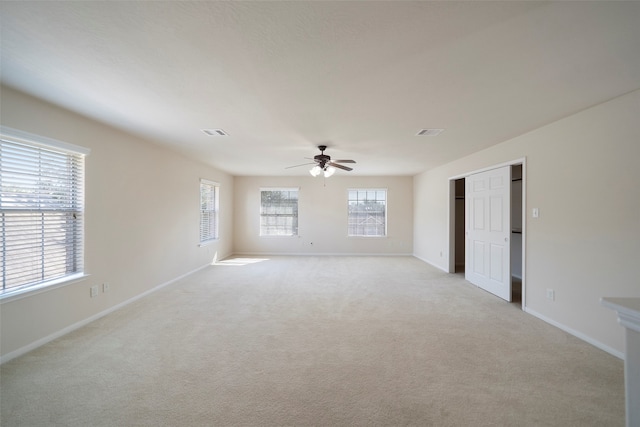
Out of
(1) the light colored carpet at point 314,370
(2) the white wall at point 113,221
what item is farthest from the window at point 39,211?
(1) the light colored carpet at point 314,370

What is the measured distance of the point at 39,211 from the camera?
274 cm

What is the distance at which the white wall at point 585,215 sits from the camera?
99.2 inches

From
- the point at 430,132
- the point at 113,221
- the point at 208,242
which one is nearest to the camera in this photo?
the point at 113,221

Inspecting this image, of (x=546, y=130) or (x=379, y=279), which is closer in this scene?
(x=546, y=130)

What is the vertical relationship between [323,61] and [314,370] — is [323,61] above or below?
above

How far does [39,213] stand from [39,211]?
26 mm

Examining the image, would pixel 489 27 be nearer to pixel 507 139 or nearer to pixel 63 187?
pixel 507 139

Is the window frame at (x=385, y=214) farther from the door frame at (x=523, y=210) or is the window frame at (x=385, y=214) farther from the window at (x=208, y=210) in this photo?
the window at (x=208, y=210)

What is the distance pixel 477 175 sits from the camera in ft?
16.2

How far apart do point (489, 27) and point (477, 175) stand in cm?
382

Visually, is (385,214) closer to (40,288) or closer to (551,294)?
(551,294)

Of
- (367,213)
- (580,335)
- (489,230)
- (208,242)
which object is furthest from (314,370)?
(367,213)

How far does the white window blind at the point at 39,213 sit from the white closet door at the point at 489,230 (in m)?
5.77

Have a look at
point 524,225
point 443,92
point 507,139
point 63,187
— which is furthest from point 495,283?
point 63,187
